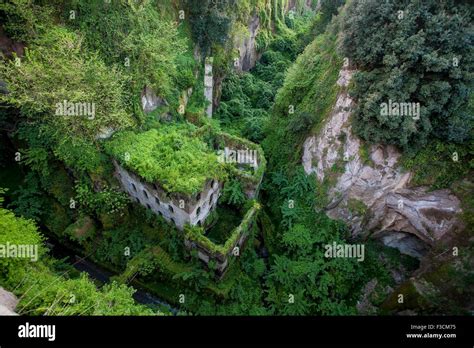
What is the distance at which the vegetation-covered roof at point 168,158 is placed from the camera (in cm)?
1844

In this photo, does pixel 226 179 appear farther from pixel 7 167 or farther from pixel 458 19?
pixel 7 167

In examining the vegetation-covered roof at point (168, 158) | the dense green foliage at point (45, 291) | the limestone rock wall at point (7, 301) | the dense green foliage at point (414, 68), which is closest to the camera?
the limestone rock wall at point (7, 301)

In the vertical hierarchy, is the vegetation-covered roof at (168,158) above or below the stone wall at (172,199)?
above

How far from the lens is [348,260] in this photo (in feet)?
71.8

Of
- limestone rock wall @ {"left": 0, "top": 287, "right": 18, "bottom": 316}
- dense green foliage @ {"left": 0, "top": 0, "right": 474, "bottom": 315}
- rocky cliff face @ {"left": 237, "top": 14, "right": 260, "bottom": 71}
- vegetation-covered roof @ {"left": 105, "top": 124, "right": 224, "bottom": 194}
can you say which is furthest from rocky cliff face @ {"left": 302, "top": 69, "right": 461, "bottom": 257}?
limestone rock wall @ {"left": 0, "top": 287, "right": 18, "bottom": 316}

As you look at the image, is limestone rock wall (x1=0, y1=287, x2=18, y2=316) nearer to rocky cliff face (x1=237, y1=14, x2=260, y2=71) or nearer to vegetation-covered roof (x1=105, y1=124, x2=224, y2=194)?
vegetation-covered roof (x1=105, y1=124, x2=224, y2=194)

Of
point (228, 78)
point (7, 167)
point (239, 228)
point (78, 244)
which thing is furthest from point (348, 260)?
point (7, 167)

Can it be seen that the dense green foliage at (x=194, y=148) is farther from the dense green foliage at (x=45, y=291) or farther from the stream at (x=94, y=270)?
the stream at (x=94, y=270)

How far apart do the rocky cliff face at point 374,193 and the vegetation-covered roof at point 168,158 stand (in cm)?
814

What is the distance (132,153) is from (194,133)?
463cm

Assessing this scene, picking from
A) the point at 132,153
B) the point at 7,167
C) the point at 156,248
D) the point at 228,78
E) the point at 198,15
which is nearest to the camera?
the point at 132,153

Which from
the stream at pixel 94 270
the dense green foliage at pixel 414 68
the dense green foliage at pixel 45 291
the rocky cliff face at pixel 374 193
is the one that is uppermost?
the dense green foliage at pixel 414 68

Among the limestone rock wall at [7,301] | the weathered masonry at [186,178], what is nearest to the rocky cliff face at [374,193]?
the weathered masonry at [186,178]
